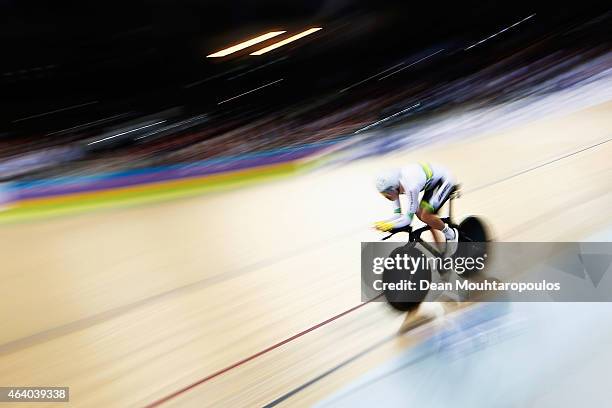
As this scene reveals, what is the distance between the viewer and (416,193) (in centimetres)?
109

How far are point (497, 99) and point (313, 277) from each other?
63cm

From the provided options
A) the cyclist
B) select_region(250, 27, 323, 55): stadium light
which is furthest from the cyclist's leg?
select_region(250, 27, 323, 55): stadium light

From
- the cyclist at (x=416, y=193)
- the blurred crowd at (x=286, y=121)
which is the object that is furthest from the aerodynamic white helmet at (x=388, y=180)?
the blurred crowd at (x=286, y=121)

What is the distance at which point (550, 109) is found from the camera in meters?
1.19

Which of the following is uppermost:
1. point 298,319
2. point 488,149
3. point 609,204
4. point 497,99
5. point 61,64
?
point 61,64

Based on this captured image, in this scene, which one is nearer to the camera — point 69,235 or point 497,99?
point 69,235

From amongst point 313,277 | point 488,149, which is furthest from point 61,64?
point 488,149

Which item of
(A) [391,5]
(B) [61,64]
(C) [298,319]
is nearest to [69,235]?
(B) [61,64]

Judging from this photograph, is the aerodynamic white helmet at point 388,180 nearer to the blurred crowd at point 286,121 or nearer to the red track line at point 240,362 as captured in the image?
the blurred crowd at point 286,121

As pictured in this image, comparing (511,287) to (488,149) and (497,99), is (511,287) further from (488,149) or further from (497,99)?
(497,99)

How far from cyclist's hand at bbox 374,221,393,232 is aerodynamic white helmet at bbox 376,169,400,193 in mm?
75

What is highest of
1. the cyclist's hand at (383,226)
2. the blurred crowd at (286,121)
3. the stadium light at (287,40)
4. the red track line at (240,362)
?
the stadium light at (287,40)

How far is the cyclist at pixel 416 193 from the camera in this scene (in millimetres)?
1094

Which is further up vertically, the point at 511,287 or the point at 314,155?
the point at 314,155
